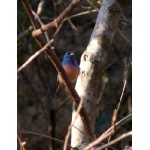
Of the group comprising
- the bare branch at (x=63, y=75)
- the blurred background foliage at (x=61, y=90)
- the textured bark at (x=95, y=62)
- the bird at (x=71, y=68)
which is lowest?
the blurred background foliage at (x=61, y=90)

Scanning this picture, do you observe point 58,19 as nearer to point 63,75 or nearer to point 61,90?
point 63,75

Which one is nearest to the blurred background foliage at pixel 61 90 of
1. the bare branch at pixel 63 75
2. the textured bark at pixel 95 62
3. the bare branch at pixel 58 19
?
the textured bark at pixel 95 62

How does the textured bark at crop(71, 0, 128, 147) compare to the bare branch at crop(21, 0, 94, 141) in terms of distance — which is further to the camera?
the textured bark at crop(71, 0, 128, 147)

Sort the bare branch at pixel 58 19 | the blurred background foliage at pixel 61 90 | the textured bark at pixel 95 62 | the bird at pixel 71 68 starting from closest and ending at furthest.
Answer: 1. the bare branch at pixel 58 19
2. the textured bark at pixel 95 62
3. the bird at pixel 71 68
4. the blurred background foliage at pixel 61 90

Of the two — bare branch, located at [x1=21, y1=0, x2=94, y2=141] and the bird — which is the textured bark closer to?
bare branch, located at [x1=21, y1=0, x2=94, y2=141]

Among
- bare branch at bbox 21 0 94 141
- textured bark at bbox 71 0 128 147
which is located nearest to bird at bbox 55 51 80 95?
textured bark at bbox 71 0 128 147

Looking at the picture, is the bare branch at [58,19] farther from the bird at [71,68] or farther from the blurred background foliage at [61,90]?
the blurred background foliage at [61,90]

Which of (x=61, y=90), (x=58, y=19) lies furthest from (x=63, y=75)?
(x=61, y=90)
